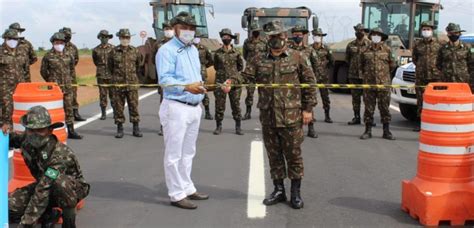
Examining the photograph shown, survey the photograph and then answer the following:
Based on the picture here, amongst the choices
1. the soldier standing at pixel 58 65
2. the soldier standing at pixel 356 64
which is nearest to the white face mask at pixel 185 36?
the soldier standing at pixel 58 65

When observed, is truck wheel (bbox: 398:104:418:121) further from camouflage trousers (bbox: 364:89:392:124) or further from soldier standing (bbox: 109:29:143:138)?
soldier standing (bbox: 109:29:143:138)

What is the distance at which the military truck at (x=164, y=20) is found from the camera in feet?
64.6

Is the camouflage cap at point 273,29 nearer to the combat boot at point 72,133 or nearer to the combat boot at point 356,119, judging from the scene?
the combat boot at point 72,133

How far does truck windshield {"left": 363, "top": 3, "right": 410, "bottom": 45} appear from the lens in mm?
17156

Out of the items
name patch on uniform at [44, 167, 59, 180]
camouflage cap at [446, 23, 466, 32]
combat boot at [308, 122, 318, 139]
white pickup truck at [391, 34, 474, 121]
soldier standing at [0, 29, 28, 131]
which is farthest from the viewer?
white pickup truck at [391, 34, 474, 121]

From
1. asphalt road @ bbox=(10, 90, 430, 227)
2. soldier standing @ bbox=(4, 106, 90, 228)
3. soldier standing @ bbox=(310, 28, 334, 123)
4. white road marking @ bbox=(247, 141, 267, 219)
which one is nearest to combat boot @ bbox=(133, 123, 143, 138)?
asphalt road @ bbox=(10, 90, 430, 227)

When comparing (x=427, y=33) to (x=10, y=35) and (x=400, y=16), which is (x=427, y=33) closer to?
(x=10, y=35)

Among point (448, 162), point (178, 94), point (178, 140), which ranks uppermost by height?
point (178, 94)

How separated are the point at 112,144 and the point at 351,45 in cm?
548

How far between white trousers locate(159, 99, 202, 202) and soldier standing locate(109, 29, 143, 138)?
424cm

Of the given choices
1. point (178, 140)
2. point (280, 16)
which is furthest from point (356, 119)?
point (280, 16)

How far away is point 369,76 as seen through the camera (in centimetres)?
930

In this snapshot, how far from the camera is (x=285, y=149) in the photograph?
5.08 meters

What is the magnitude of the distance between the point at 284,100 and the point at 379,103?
4.67 meters
